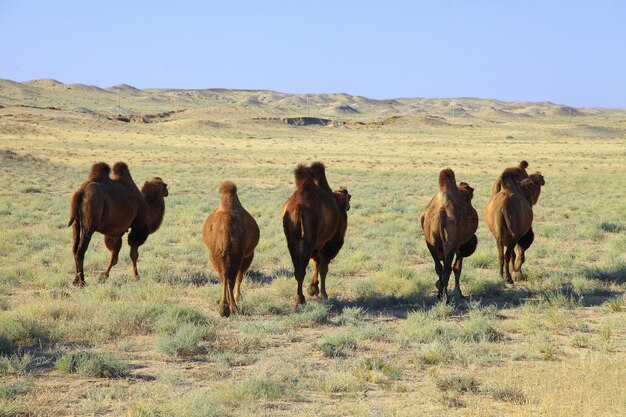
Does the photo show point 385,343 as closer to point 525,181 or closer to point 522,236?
point 522,236

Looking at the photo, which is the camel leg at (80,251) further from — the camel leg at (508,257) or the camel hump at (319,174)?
the camel leg at (508,257)

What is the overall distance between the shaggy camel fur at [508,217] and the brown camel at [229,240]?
4434 mm

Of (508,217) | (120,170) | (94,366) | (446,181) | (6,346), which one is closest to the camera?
(94,366)

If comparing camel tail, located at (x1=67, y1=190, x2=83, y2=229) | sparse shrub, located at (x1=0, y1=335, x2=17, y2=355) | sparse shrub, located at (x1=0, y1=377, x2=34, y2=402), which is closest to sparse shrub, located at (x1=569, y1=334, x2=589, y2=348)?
sparse shrub, located at (x1=0, y1=377, x2=34, y2=402)

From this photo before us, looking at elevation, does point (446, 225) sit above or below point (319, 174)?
below

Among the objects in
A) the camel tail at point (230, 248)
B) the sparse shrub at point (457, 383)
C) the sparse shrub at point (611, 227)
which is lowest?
the sparse shrub at point (457, 383)

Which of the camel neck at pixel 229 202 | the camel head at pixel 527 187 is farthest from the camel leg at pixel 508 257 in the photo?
the camel neck at pixel 229 202

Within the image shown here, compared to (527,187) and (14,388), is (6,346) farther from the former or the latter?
(527,187)

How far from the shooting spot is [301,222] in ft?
32.7

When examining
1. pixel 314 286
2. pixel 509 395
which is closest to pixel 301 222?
pixel 314 286

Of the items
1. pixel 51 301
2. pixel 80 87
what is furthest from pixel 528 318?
pixel 80 87

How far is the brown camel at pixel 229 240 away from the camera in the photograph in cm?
925

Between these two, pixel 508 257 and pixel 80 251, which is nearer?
pixel 80 251

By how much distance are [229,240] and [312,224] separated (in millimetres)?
1374
